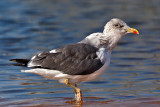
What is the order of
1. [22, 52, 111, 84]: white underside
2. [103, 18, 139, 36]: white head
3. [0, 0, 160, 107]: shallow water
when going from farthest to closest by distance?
[0, 0, 160, 107]: shallow water
[103, 18, 139, 36]: white head
[22, 52, 111, 84]: white underside

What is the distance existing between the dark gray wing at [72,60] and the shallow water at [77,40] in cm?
63

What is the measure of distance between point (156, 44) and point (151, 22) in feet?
10.6

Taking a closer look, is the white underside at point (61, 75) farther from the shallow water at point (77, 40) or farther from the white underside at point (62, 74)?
the shallow water at point (77, 40)

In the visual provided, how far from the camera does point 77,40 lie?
12.7 m

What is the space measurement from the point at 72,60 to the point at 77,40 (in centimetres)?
592

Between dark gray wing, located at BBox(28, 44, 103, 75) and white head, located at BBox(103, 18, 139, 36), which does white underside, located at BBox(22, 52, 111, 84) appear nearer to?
dark gray wing, located at BBox(28, 44, 103, 75)

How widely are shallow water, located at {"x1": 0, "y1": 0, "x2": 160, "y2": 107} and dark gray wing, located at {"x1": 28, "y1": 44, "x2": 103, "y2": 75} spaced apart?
628 mm

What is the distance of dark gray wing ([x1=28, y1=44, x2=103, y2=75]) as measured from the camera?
21.8 ft

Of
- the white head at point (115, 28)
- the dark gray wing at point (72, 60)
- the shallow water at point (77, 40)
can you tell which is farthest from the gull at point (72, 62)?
the shallow water at point (77, 40)

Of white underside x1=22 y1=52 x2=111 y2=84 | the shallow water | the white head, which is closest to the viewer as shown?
white underside x1=22 y1=52 x2=111 y2=84

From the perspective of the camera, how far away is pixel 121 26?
7199 millimetres

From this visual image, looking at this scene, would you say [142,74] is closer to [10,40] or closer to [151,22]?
[10,40]

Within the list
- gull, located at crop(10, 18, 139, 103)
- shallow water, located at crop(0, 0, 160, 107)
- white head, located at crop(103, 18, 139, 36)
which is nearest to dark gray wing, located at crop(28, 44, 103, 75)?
gull, located at crop(10, 18, 139, 103)

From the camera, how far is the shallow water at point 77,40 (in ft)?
24.0
